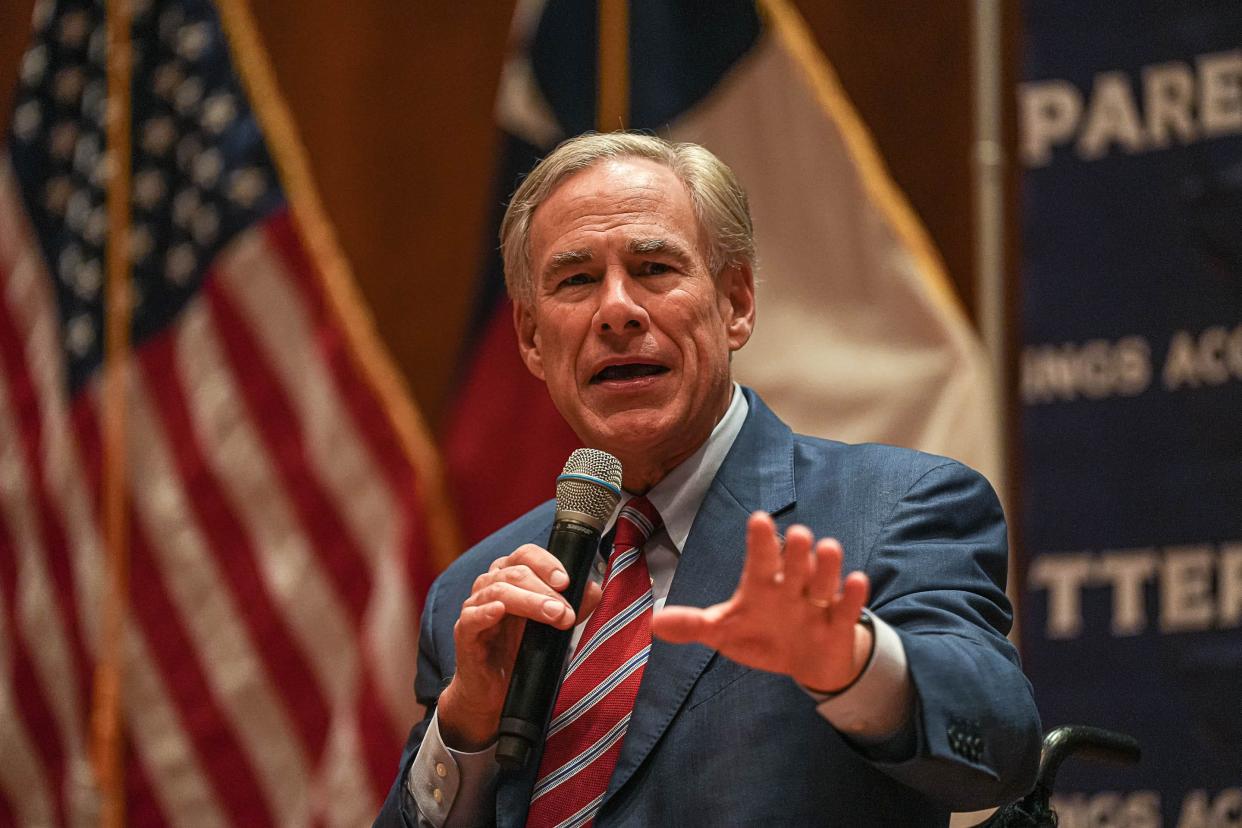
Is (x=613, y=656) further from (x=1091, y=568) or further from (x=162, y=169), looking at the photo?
(x=162, y=169)

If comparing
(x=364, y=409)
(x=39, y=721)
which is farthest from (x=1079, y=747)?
(x=39, y=721)

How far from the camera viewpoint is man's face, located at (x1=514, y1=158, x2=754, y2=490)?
1968 mm

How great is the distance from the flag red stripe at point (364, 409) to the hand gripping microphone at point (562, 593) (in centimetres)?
225

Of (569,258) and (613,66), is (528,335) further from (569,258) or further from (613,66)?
(613,66)

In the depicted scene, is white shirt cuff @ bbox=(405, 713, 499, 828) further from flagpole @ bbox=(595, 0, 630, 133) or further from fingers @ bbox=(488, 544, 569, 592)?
flagpole @ bbox=(595, 0, 630, 133)

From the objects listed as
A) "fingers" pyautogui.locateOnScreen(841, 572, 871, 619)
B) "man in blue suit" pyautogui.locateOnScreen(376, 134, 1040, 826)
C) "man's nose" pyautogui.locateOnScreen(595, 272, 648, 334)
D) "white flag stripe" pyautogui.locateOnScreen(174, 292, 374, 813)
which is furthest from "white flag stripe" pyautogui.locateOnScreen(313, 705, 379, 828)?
"fingers" pyautogui.locateOnScreen(841, 572, 871, 619)

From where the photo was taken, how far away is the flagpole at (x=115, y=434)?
4.39 metres

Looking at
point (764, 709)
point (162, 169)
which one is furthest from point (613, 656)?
point (162, 169)

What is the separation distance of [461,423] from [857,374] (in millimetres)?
1130

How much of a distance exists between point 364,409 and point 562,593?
262 cm

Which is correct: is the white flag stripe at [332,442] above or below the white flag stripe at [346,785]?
above

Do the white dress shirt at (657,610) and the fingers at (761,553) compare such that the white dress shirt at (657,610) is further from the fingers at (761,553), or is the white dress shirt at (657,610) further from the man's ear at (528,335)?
the man's ear at (528,335)

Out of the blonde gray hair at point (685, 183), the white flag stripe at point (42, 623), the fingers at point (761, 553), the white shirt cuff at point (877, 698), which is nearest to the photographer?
the fingers at point (761, 553)

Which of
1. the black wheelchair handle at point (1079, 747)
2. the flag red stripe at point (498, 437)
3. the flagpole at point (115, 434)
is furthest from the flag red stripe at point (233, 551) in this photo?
the black wheelchair handle at point (1079, 747)
